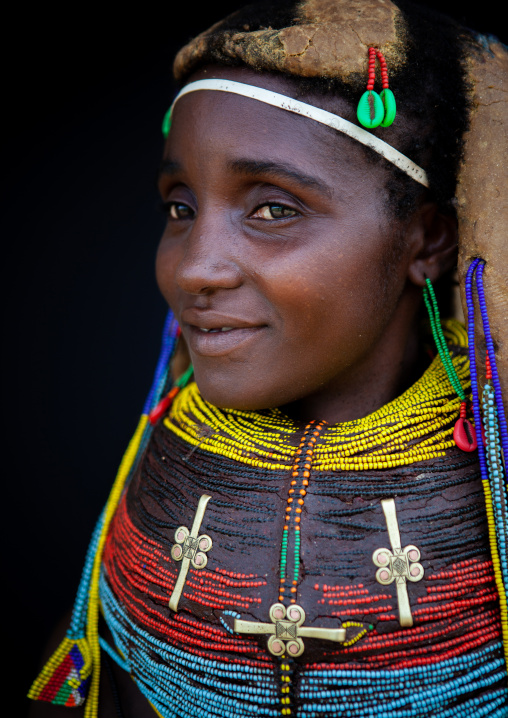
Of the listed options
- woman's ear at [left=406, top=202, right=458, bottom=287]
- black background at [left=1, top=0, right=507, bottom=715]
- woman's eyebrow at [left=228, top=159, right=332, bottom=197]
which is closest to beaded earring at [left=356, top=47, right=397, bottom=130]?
woman's eyebrow at [left=228, top=159, right=332, bottom=197]

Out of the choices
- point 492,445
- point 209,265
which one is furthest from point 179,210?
point 492,445

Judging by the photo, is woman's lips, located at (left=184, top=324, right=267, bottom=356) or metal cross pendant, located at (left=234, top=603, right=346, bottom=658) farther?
woman's lips, located at (left=184, top=324, right=267, bottom=356)

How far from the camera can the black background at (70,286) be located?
2.88m

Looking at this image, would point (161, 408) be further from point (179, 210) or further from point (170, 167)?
point (170, 167)

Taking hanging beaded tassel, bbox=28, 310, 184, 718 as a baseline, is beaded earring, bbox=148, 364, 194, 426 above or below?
above

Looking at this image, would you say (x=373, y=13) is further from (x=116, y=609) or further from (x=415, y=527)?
(x=116, y=609)

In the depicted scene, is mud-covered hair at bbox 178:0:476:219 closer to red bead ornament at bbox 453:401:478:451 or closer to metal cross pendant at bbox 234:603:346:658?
red bead ornament at bbox 453:401:478:451

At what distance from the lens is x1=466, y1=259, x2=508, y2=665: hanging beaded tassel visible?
136 centimetres

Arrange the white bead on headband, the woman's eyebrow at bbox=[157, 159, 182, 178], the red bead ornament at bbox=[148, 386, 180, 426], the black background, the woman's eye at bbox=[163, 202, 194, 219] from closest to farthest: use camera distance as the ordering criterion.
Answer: the white bead on headband, the woman's eyebrow at bbox=[157, 159, 182, 178], the woman's eye at bbox=[163, 202, 194, 219], the red bead ornament at bbox=[148, 386, 180, 426], the black background

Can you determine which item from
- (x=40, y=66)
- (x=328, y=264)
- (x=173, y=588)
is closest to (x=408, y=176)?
(x=328, y=264)

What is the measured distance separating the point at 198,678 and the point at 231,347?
0.69 m

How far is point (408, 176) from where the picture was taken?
1501mm

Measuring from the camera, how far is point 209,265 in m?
1.42

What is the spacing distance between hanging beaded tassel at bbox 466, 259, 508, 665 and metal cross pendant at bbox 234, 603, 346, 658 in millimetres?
345
